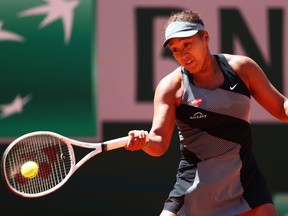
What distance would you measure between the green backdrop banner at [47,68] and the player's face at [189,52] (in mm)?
2203

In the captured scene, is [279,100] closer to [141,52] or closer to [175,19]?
[175,19]

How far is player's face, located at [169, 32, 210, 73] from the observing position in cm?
379

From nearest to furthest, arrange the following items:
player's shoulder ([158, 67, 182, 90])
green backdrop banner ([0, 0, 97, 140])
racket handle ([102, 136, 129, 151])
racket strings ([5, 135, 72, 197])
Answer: racket handle ([102, 136, 129, 151]), player's shoulder ([158, 67, 182, 90]), racket strings ([5, 135, 72, 197]), green backdrop banner ([0, 0, 97, 140])

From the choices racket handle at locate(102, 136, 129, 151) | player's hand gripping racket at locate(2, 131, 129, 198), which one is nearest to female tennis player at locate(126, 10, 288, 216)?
racket handle at locate(102, 136, 129, 151)

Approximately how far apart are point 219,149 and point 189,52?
1.70 ft

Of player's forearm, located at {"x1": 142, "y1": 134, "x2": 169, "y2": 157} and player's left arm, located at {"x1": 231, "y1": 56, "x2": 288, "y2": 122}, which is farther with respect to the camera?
player's left arm, located at {"x1": 231, "y1": 56, "x2": 288, "y2": 122}

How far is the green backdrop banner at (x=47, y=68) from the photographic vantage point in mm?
5907

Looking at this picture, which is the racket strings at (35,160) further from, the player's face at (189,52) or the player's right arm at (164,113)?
the player's face at (189,52)

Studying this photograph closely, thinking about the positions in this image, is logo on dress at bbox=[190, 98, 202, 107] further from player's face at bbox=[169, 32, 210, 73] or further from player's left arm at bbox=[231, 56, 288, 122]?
player's left arm at bbox=[231, 56, 288, 122]

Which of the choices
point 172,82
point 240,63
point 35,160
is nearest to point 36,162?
point 35,160

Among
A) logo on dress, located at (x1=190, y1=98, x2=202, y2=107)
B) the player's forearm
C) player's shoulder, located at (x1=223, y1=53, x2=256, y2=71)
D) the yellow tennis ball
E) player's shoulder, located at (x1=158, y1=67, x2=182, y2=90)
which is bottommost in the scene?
the yellow tennis ball

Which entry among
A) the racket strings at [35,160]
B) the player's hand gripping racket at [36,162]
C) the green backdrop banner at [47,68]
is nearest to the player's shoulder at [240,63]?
the player's hand gripping racket at [36,162]

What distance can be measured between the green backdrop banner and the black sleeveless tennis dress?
2.10 metres

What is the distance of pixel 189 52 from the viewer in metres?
3.79
